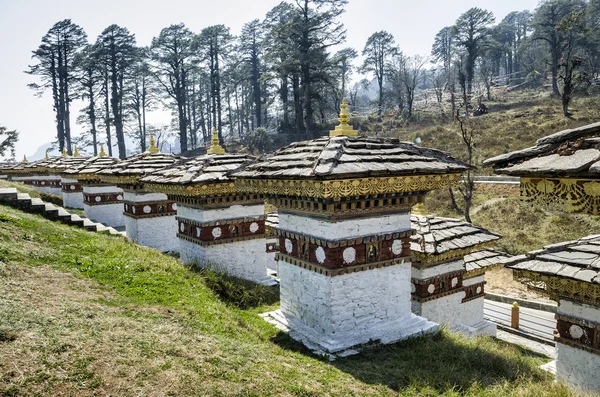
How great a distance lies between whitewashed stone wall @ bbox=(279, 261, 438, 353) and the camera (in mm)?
6457

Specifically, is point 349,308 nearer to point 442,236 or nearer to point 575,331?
point 575,331

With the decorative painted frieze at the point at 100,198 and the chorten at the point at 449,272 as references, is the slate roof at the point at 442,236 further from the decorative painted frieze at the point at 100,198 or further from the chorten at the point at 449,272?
the decorative painted frieze at the point at 100,198

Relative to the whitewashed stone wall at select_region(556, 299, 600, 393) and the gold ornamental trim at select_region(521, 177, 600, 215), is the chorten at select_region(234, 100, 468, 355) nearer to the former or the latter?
the whitewashed stone wall at select_region(556, 299, 600, 393)

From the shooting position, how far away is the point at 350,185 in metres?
5.82

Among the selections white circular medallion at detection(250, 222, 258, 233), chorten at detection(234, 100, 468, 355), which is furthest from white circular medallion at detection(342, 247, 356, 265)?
white circular medallion at detection(250, 222, 258, 233)

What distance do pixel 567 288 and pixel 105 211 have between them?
18427 millimetres

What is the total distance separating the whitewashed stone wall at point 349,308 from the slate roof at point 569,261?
5.90ft

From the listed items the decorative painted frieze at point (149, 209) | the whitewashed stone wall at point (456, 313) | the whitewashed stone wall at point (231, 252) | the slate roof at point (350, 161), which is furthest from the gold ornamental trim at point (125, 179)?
the whitewashed stone wall at point (456, 313)

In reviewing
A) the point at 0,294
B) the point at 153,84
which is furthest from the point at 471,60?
the point at 0,294

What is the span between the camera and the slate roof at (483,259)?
977 centimetres

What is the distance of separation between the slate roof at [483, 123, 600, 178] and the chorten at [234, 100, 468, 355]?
228 cm

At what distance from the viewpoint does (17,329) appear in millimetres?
4375

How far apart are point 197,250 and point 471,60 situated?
48.4m

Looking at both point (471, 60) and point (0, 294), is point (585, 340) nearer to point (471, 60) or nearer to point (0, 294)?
point (0, 294)
